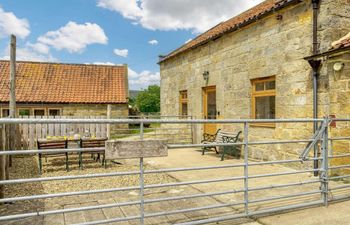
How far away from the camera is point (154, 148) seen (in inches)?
138

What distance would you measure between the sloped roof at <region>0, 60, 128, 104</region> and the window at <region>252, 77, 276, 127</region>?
11759mm

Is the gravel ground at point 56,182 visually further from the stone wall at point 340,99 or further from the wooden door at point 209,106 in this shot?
the wooden door at point 209,106

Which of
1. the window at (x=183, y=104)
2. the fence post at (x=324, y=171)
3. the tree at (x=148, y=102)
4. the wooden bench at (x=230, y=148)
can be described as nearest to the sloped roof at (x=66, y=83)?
the window at (x=183, y=104)

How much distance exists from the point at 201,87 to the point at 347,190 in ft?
23.2

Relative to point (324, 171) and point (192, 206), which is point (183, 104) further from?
point (324, 171)

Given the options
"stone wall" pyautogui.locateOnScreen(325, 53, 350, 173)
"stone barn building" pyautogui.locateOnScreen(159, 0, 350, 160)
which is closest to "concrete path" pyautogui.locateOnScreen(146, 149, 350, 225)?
"stone wall" pyautogui.locateOnScreen(325, 53, 350, 173)

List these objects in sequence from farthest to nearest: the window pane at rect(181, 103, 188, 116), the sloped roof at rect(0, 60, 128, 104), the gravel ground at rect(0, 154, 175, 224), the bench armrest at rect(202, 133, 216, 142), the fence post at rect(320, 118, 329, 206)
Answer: the sloped roof at rect(0, 60, 128, 104), the window pane at rect(181, 103, 188, 116), the bench armrest at rect(202, 133, 216, 142), the gravel ground at rect(0, 154, 175, 224), the fence post at rect(320, 118, 329, 206)

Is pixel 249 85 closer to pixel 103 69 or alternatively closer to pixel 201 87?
pixel 201 87

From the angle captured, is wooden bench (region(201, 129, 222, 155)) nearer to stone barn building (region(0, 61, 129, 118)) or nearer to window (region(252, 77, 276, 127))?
window (region(252, 77, 276, 127))

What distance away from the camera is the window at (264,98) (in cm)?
792

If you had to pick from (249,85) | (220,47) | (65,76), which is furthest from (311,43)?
(65,76)

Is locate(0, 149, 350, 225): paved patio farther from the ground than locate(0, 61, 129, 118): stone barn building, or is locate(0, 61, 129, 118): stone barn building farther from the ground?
locate(0, 61, 129, 118): stone barn building

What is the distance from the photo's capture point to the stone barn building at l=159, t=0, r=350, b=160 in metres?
6.20

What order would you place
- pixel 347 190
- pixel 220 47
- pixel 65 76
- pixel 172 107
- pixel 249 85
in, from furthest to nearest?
pixel 65 76 → pixel 172 107 → pixel 220 47 → pixel 249 85 → pixel 347 190
